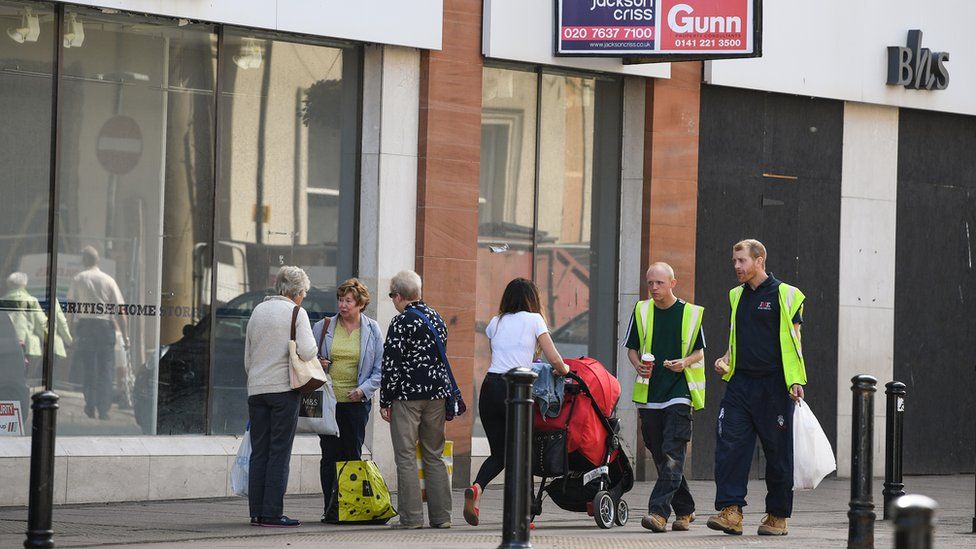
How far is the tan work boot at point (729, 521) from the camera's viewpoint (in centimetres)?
1040

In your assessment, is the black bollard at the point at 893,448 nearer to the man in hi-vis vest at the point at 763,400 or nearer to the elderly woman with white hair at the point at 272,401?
the man in hi-vis vest at the point at 763,400

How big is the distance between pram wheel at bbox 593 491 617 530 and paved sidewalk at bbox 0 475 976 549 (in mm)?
84

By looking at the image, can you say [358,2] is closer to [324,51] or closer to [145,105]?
[324,51]

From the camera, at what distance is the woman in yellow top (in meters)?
11.0

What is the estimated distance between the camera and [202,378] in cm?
1314

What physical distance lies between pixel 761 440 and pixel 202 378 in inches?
194

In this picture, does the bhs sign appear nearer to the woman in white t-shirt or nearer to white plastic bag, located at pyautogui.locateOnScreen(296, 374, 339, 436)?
the woman in white t-shirt

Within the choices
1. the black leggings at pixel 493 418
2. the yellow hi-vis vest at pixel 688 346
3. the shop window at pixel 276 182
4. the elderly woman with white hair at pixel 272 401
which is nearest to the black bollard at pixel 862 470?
the yellow hi-vis vest at pixel 688 346

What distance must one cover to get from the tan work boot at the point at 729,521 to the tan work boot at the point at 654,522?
0.32 metres

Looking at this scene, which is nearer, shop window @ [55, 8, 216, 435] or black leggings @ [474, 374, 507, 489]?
black leggings @ [474, 374, 507, 489]

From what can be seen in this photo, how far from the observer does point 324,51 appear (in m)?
13.8

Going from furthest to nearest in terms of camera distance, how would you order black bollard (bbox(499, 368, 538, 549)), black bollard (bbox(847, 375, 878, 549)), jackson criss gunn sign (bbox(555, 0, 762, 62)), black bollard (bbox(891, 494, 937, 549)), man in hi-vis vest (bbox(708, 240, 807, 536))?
jackson criss gunn sign (bbox(555, 0, 762, 62)) → man in hi-vis vest (bbox(708, 240, 807, 536)) → black bollard (bbox(847, 375, 878, 549)) → black bollard (bbox(499, 368, 538, 549)) → black bollard (bbox(891, 494, 937, 549))

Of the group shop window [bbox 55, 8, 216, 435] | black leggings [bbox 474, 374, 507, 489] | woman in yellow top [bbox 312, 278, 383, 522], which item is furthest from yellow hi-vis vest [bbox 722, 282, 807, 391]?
shop window [bbox 55, 8, 216, 435]

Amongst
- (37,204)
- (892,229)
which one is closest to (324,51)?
(37,204)
